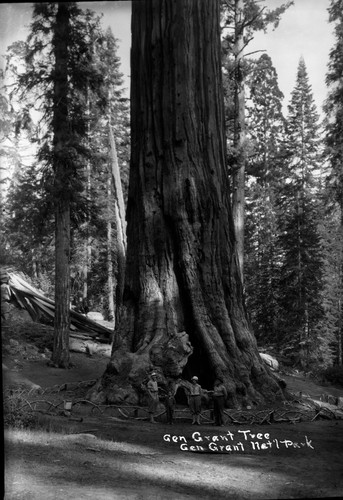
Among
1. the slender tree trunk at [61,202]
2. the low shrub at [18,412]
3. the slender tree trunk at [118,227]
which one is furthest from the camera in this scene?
the slender tree trunk at [118,227]

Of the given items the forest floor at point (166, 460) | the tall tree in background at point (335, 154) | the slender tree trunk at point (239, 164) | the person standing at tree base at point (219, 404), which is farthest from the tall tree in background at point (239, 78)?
the forest floor at point (166, 460)

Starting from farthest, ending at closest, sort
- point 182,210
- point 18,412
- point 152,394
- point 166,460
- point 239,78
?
point 239,78
point 182,210
point 152,394
point 18,412
point 166,460

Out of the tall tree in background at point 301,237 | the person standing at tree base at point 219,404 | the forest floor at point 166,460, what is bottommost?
the forest floor at point 166,460

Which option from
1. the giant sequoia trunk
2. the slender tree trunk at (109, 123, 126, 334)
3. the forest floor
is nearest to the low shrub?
the forest floor

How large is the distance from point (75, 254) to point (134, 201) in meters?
0.77

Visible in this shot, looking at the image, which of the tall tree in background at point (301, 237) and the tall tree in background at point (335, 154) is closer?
the tall tree in background at point (335, 154)

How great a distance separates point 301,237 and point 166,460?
9.66 feet

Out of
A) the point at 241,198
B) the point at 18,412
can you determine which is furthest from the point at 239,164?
the point at 18,412

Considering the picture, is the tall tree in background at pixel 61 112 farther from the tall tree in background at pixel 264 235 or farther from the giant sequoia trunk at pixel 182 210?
the tall tree in background at pixel 264 235

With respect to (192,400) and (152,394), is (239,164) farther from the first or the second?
(192,400)

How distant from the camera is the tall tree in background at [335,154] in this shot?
3080mm

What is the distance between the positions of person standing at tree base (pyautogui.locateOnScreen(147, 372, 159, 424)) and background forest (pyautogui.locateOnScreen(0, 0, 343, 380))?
3.78 ft

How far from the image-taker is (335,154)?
11.7 ft

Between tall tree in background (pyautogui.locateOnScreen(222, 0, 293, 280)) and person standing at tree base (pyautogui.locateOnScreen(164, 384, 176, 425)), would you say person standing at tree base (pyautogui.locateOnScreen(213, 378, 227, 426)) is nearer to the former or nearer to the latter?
person standing at tree base (pyautogui.locateOnScreen(164, 384, 176, 425))
